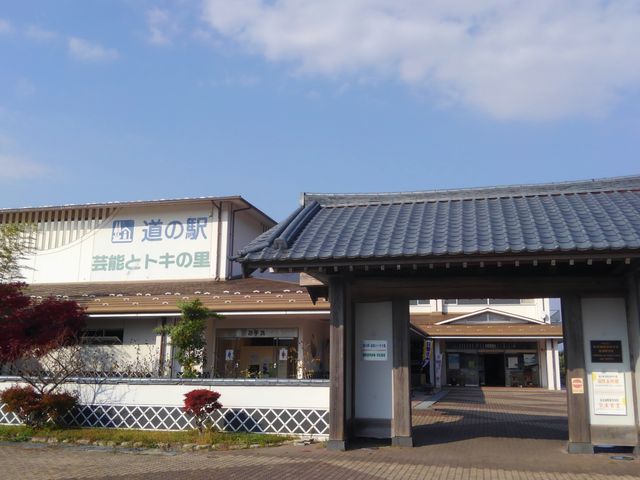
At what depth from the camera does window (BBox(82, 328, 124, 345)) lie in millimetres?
18422

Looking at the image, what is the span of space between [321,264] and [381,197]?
318 cm

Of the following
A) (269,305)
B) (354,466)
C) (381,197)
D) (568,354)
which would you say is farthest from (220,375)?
(568,354)

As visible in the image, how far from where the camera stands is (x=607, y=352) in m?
9.84

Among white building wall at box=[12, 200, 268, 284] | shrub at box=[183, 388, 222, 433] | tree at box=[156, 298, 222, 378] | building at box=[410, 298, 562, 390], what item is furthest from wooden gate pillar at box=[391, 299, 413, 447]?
building at box=[410, 298, 562, 390]

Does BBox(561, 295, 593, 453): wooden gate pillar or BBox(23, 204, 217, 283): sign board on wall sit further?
BBox(23, 204, 217, 283): sign board on wall

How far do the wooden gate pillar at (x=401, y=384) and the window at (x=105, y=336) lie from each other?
11040mm

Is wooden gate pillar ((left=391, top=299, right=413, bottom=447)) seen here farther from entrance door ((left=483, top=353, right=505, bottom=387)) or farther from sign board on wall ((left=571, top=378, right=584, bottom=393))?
entrance door ((left=483, top=353, right=505, bottom=387))

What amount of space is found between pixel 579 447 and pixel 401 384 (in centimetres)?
305

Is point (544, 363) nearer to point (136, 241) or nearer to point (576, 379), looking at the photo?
point (136, 241)

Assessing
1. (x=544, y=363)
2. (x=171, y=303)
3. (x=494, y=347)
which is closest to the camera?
(x=171, y=303)

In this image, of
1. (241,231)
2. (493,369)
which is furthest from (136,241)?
(493,369)

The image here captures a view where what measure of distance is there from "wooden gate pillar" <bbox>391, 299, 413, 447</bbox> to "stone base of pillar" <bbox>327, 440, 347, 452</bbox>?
3.10 feet

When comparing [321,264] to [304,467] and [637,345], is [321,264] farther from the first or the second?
[637,345]

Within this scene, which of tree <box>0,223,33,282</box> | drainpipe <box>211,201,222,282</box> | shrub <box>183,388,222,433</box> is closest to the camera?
shrub <box>183,388,222,433</box>
